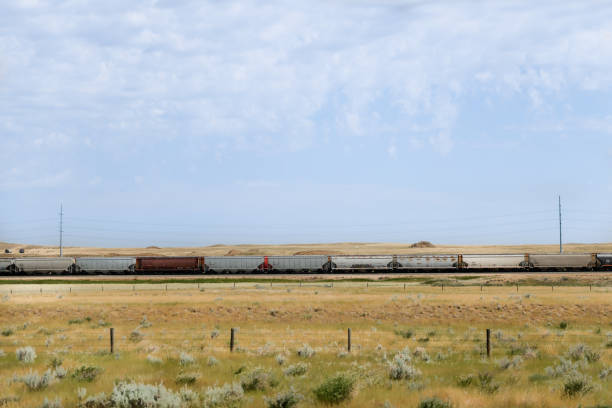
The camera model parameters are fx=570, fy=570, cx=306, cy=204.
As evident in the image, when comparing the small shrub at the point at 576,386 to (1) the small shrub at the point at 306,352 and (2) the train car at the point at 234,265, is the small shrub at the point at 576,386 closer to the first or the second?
(1) the small shrub at the point at 306,352

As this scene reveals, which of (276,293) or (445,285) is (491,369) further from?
(445,285)

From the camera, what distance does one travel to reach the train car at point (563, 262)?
76875mm

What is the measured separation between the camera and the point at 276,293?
5069 cm

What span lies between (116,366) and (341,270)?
200 ft

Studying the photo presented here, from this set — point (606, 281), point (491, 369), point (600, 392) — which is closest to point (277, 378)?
point (491, 369)

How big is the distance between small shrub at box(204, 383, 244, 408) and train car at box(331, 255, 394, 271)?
65.0 meters

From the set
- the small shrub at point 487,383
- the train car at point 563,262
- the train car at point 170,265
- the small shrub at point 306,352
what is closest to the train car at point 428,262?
the train car at point 563,262

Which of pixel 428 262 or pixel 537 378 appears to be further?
pixel 428 262

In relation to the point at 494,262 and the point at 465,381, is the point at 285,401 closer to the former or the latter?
the point at 465,381

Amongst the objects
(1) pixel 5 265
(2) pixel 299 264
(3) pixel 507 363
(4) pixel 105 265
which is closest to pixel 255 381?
(3) pixel 507 363

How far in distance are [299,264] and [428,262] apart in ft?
58.6

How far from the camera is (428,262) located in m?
78.8

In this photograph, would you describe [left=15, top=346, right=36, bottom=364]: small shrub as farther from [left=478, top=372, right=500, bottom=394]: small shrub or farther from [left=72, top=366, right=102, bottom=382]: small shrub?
[left=478, top=372, right=500, bottom=394]: small shrub

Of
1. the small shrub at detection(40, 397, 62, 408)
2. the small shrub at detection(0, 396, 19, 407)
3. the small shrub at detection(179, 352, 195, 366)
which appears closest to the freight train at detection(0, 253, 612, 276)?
the small shrub at detection(179, 352, 195, 366)
